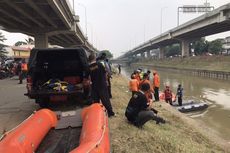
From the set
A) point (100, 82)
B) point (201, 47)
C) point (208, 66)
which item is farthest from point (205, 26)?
point (201, 47)

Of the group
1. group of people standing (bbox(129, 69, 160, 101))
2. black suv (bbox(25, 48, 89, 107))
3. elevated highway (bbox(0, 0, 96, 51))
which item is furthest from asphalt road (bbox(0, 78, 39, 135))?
elevated highway (bbox(0, 0, 96, 51))

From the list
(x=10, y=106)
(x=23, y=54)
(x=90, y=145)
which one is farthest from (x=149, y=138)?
(x=23, y=54)

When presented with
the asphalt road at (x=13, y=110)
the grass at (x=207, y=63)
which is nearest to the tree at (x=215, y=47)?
the grass at (x=207, y=63)

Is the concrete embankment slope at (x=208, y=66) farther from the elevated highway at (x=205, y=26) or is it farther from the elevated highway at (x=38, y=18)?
the elevated highway at (x=38, y=18)

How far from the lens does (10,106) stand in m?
13.5

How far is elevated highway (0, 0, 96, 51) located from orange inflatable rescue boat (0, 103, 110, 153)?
629 inches

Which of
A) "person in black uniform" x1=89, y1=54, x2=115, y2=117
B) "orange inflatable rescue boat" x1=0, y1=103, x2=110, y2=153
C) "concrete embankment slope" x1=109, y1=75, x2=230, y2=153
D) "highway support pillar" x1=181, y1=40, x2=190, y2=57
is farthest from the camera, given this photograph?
"highway support pillar" x1=181, y1=40, x2=190, y2=57

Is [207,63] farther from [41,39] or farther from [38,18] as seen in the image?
[38,18]

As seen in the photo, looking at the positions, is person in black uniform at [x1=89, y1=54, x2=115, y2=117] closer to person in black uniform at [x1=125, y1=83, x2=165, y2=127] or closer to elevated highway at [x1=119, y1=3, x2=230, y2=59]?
person in black uniform at [x1=125, y1=83, x2=165, y2=127]

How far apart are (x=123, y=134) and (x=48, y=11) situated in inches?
863

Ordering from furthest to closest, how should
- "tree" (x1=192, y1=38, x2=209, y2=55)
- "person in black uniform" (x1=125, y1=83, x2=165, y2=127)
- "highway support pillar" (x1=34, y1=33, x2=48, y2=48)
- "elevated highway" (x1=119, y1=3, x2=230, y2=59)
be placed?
"tree" (x1=192, y1=38, x2=209, y2=55) → "elevated highway" (x1=119, y1=3, x2=230, y2=59) → "highway support pillar" (x1=34, y1=33, x2=48, y2=48) → "person in black uniform" (x1=125, y1=83, x2=165, y2=127)

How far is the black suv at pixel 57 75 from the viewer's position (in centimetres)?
1132

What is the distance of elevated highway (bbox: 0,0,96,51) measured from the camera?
81.8ft

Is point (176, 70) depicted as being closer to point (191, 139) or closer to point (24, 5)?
point (24, 5)
